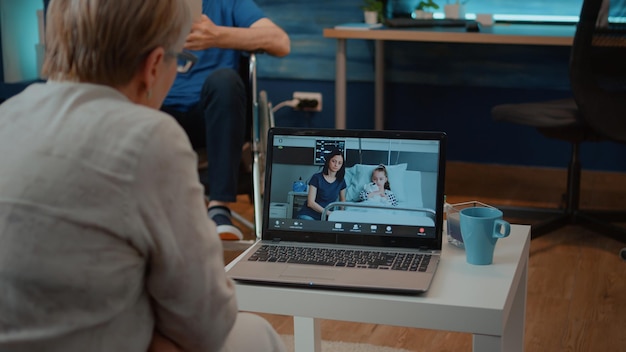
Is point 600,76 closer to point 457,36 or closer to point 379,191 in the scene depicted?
point 457,36

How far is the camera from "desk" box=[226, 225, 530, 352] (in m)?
1.31

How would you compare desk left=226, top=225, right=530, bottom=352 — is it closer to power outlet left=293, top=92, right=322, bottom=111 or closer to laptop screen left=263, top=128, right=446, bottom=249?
laptop screen left=263, top=128, right=446, bottom=249

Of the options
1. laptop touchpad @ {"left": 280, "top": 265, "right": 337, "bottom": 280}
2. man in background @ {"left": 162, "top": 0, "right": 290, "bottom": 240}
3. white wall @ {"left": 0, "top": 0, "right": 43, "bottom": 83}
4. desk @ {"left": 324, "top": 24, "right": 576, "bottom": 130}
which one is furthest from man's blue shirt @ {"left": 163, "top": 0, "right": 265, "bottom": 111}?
laptop touchpad @ {"left": 280, "top": 265, "right": 337, "bottom": 280}

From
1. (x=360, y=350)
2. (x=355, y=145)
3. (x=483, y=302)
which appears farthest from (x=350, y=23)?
(x=483, y=302)

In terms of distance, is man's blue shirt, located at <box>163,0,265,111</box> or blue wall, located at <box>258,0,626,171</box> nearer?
man's blue shirt, located at <box>163,0,265,111</box>

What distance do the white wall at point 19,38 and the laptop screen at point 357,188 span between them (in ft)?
8.34

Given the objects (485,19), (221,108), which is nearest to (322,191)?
(221,108)

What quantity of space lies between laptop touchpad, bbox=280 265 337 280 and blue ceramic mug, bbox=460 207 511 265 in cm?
24

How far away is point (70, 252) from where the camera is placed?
0.99 m

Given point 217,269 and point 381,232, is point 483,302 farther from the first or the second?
point 217,269

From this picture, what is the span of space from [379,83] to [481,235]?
2581mm

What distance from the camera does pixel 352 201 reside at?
1.61 metres

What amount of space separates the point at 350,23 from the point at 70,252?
311 centimetres

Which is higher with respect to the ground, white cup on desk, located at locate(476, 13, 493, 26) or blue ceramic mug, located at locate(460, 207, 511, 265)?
white cup on desk, located at locate(476, 13, 493, 26)
